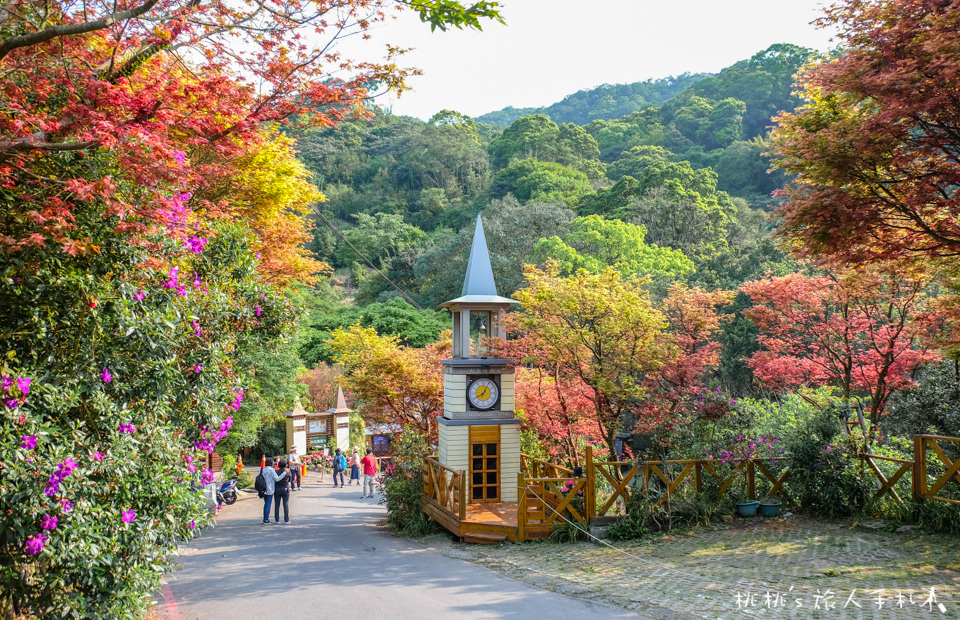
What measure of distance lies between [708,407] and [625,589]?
406cm

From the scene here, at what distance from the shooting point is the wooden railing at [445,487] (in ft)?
30.7

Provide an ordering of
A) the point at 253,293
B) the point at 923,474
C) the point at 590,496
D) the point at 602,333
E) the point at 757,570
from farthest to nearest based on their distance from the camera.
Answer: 1. the point at 602,333
2. the point at 590,496
3. the point at 923,474
4. the point at 757,570
5. the point at 253,293

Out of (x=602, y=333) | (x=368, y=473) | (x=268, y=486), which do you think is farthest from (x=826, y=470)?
(x=368, y=473)

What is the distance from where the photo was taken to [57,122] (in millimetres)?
3680

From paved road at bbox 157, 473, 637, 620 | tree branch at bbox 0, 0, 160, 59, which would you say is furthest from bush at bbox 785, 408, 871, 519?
tree branch at bbox 0, 0, 160, 59

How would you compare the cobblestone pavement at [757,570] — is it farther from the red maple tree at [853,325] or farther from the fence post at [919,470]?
the red maple tree at [853,325]

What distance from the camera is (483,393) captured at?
35.5 ft

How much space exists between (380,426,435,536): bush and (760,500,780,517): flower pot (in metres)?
5.22

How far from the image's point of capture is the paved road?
5.77m

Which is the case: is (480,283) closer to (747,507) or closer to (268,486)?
(268,486)

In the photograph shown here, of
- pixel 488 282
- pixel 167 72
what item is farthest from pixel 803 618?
pixel 488 282

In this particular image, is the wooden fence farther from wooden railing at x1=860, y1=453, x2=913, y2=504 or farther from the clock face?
wooden railing at x1=860, y1=453, x2=913, y2=504

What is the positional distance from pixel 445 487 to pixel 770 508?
4.92 metres

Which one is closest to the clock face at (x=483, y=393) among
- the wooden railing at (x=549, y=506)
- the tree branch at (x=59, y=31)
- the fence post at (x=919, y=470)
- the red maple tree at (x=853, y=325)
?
the wooden railing at (x=549, y=506)
